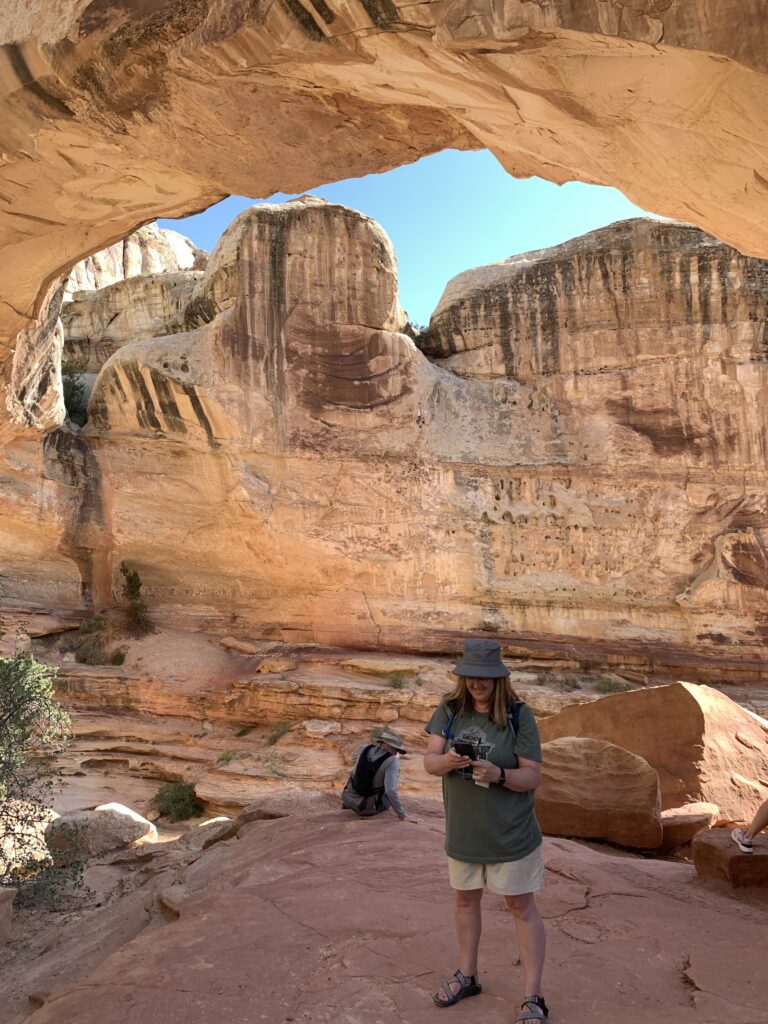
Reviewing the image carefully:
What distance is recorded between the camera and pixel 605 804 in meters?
6.10

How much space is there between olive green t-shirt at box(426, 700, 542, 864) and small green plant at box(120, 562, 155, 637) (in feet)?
52.5

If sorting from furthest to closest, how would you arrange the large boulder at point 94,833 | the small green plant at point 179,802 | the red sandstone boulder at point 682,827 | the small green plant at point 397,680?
the small green plant at point 397,680
the small green plant at point 179,802
the large boulder at point 94,833
the red sandstone boulder at point 682,827

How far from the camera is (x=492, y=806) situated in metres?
2.69

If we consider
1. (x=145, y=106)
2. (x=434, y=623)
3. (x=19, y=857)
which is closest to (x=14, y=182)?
(x=145, y=106)

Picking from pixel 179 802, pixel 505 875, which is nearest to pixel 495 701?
pixel 505 875

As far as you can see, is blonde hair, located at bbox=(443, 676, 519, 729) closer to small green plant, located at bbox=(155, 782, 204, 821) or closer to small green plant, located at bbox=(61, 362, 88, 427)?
small green plant, located at bbox=(155, 782, 204, 821)

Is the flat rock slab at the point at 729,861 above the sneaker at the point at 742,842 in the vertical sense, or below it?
below

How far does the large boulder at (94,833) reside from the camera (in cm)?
834

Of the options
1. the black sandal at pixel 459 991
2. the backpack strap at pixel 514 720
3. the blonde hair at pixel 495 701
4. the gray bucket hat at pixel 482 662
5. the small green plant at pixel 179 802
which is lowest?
the small green plant at pixel 179 802

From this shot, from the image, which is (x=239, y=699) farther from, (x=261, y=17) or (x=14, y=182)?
(x=261, y=17)

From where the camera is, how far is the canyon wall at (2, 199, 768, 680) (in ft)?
56.9

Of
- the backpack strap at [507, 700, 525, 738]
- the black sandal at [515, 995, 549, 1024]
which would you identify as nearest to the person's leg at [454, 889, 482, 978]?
the black sandal at [515, 995, 549, 1024]

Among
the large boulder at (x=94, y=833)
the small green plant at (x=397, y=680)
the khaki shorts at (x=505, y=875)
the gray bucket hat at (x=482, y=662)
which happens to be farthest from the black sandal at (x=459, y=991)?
the small green plant at (x=397, y=680)

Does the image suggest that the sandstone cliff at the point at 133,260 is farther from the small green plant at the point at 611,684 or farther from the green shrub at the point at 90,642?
the small green plant at the point at 611,684
